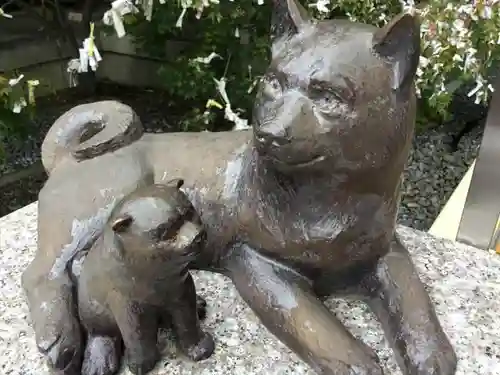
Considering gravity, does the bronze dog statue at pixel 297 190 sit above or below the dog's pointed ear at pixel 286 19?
below

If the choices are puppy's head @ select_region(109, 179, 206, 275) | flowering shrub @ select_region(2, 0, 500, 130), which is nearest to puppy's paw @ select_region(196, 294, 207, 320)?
puppy's head @ select_region(109, 179, 206, 275)

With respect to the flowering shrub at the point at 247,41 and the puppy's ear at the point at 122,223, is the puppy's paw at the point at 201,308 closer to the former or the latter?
the puppy's ear at the point at 122,223

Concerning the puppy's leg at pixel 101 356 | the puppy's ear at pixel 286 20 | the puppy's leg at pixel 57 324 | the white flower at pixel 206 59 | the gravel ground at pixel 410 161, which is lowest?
the gravel ground at pixel 410 161

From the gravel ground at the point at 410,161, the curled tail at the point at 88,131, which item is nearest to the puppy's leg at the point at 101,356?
the curled tail at the point at 88,131

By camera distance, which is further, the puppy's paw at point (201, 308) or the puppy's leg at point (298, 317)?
the puppy's paw at point (201, 308)

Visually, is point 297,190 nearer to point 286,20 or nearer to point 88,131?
point 286,20

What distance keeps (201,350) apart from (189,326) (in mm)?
54

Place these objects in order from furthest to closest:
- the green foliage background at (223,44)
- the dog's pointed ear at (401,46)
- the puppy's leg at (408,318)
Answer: the green foliage background at (223,44) → the puppy's leg at (408,318) → the dog's pointed ear at (401,46)

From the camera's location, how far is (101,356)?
0.86m

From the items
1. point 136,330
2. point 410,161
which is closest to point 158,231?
point 136,330

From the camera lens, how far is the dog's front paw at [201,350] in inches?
35.2

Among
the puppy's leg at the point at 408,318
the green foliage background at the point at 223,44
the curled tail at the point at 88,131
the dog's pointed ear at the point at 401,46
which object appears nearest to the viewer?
the dog's pointed ear at the point at 401,46

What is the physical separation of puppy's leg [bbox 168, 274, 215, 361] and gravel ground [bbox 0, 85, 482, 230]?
1.14 metres

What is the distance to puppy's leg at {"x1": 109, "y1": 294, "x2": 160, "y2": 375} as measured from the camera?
0.79m
